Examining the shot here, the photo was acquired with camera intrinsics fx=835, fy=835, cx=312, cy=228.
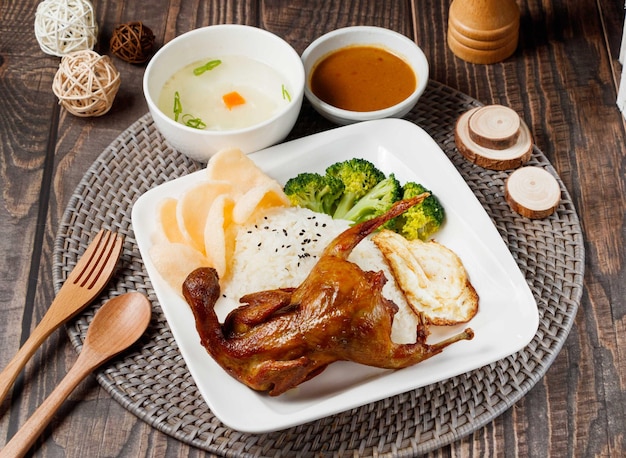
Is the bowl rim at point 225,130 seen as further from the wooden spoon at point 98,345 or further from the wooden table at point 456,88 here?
the wooden spoon at point 98,345

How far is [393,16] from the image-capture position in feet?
13.6

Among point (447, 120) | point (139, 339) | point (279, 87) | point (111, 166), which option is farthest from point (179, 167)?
point (447, 120)

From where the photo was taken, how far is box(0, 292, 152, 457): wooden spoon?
2797 mm

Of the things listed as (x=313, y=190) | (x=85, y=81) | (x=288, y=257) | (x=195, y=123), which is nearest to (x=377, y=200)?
(x=313, y=190)

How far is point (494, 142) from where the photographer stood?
3.49m

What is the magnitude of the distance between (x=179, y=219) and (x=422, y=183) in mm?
965

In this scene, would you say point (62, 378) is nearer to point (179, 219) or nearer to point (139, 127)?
point (179, 219)

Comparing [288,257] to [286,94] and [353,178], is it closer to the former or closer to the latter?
[353,178]

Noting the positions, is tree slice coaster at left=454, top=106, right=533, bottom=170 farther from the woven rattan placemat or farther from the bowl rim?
the bowl rim

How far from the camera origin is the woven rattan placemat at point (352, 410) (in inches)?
113

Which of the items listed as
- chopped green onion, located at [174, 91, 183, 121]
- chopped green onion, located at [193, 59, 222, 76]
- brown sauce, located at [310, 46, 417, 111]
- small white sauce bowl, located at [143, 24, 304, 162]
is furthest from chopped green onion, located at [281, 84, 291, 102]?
chopped green onion, located at [174, 91, 183, 121]

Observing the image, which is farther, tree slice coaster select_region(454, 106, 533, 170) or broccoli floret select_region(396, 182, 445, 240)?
tree slice coaster select_region(454, 106, 533, 170)

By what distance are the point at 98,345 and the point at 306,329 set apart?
87 cm

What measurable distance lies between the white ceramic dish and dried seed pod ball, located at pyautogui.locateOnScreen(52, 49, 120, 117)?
2.22 feet
